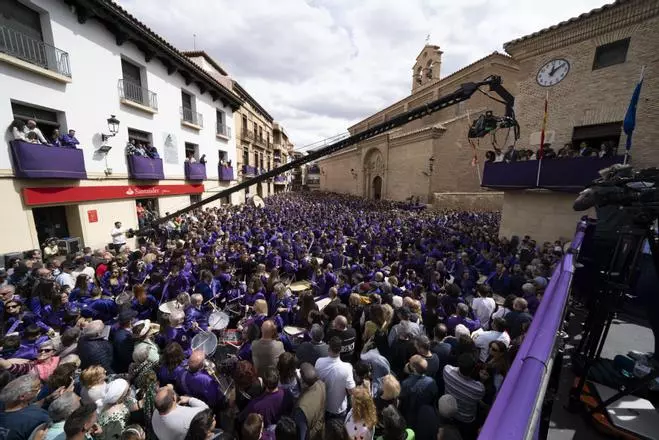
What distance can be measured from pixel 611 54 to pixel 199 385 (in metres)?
15.3

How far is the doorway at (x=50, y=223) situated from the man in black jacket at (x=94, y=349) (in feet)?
27.4

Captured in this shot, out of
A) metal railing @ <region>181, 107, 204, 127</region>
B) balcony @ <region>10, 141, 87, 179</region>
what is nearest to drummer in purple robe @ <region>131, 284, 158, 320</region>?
balcony @ <region>10, 141, 87, 179</region>

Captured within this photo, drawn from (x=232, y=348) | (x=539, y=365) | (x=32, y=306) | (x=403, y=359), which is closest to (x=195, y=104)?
(x=32, y=306)

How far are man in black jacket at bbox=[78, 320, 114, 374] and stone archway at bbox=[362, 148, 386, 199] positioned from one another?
28356 mm

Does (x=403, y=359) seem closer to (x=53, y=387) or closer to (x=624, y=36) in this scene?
(x=53, y=387)

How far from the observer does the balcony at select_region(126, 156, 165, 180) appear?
11.4 metres

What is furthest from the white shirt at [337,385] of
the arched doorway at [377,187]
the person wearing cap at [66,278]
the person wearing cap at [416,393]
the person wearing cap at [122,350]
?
the arched doorway at [377,187]

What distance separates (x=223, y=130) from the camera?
19.9 metres

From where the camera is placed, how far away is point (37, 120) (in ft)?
27.3

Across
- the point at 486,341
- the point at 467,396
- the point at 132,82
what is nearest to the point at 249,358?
the point at 467,396

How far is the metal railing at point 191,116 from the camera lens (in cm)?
1536

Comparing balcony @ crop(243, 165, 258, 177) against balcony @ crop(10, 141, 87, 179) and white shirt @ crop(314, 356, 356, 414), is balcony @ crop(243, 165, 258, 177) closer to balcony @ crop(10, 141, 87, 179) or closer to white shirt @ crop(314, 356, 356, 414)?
balcony @ crop(10, 141, 87, 179)

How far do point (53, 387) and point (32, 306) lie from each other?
3.19 meters

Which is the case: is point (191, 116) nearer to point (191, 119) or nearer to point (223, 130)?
point (191, 119)
